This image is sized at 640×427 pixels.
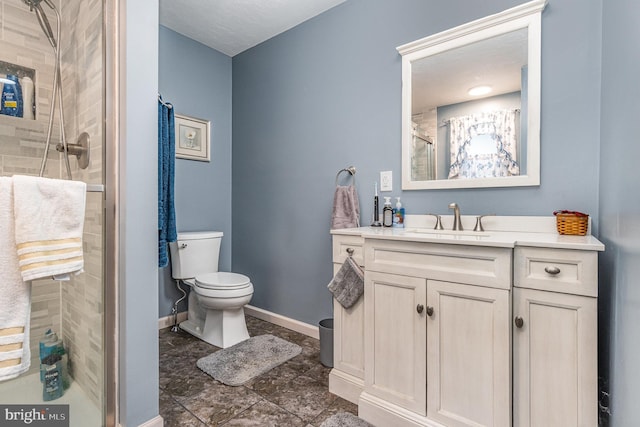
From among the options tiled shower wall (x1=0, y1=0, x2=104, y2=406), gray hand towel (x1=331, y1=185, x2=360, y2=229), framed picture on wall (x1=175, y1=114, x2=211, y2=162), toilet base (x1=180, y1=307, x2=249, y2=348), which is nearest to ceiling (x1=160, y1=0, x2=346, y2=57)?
framed picture on wall (x1=175, y1=114, x2=211, y2=162)

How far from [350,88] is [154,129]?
4.56ft

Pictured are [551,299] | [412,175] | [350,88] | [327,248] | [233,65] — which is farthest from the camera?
[233,65]

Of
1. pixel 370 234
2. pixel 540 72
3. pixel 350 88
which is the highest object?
pixel 350 88

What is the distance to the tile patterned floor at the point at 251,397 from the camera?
1463 millimetres

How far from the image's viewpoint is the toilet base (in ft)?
7.31

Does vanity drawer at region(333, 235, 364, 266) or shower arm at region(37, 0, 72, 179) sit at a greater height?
shower arm at region(37, 0, 72, 179)

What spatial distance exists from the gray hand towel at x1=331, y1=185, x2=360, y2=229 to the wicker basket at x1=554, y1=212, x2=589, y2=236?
3.55 ft

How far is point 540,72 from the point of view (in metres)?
1.52

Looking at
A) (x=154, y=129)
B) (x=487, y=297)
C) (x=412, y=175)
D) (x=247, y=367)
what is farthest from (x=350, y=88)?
(x=247, y=367)

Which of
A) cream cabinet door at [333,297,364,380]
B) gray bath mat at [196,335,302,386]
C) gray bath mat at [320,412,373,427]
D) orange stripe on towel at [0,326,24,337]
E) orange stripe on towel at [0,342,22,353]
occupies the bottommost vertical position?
gray bath mat at [320,412,373,427]

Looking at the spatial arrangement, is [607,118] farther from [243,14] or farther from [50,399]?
[50,399]

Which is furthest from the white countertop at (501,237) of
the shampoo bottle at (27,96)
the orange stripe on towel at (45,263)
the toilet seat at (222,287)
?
the shampoo bottle at (27,96)

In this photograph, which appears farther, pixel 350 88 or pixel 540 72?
pixel 350 88

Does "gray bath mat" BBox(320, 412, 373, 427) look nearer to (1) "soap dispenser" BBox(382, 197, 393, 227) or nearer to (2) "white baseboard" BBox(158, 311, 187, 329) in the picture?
(1) "soap dispenser" BBox(382, 197, 393, 227)
